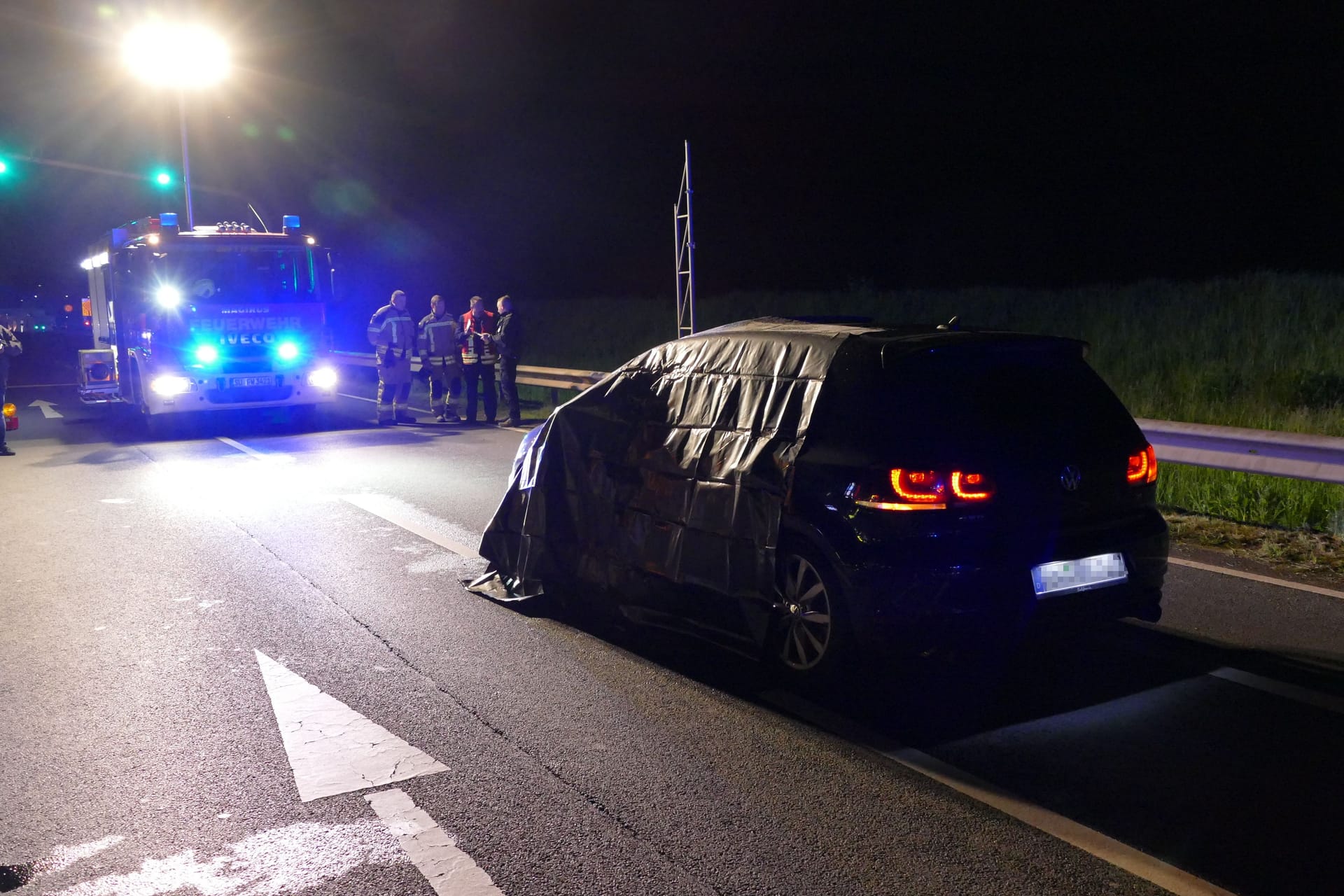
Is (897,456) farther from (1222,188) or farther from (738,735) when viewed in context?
(1222,188)

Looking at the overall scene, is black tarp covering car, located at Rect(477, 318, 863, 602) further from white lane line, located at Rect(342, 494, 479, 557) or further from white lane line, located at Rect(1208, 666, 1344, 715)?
white lane line, located at Rect(1208, 666, 1344, 715)

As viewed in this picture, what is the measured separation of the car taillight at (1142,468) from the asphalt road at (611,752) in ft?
2.78

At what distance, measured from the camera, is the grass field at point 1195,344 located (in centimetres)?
925

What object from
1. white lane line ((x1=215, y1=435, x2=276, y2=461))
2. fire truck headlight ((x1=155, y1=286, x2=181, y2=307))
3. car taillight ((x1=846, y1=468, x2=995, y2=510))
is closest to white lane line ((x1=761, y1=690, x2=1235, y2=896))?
car taillight ((x1=846, y1=468, x2=995, y2=510))

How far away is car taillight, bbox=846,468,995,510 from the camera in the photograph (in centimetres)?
463

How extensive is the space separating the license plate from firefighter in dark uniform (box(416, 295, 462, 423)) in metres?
13.0

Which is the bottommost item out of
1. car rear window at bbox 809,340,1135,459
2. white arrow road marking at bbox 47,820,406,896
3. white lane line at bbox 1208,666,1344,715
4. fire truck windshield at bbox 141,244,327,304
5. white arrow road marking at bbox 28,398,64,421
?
white arrow road marking at bbox 47,820,406,896

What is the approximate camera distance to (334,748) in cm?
450

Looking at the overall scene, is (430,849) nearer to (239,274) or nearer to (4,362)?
(4,362)

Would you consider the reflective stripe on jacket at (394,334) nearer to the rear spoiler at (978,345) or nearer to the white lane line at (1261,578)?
the white lane line at (1261,578)

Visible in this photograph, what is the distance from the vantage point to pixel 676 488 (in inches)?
217

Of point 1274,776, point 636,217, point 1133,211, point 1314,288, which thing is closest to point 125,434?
point 1274,776

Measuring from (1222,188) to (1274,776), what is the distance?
4527cm

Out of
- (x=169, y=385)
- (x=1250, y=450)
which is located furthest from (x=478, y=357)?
(x=1250, y=450)
